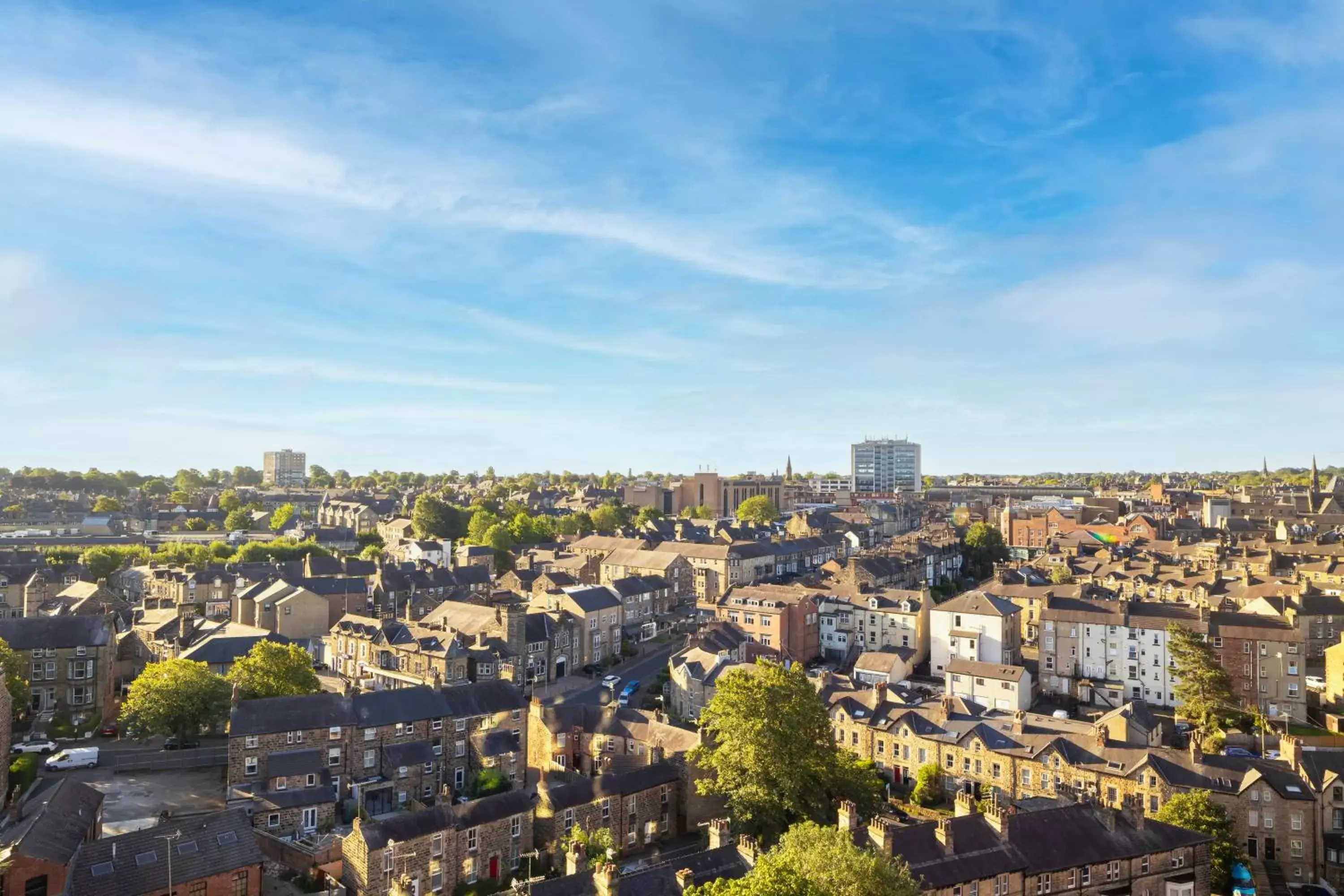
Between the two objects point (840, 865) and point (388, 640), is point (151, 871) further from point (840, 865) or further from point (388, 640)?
point (388, 640)

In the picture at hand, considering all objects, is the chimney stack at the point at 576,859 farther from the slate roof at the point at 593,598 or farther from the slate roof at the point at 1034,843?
the slate roof at the point at 593,598

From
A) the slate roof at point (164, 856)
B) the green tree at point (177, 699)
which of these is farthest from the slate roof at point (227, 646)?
the slate roof at point (164, 856)

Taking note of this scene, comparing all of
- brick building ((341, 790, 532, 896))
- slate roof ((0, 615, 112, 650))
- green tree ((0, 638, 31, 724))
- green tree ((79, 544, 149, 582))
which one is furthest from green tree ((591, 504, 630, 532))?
brick building ((341, 790, 532, 896))

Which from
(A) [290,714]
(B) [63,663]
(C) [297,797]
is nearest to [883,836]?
(C) [297,797]

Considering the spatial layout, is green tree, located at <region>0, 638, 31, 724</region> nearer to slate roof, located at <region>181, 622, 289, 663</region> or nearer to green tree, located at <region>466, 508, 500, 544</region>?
slate roof, located at <region>181, 622, 289, 663</region>

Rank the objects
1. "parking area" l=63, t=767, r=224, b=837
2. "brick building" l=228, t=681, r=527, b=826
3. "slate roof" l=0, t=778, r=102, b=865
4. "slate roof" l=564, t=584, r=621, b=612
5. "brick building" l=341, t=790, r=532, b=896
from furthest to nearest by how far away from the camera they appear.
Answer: "slate roof" l=564, t=584, r=621, b=612 → "brick building" l=228, t=681, r=527, b=826 → "parking area" l=63, t=767, r=224, b=837 → "brick building" l=341, t=790, r=532, b=896 → "slate roof" l=0, t=778, r=102, b=865

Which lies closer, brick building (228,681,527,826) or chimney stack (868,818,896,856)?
chimney stack (868,818,896,856)
